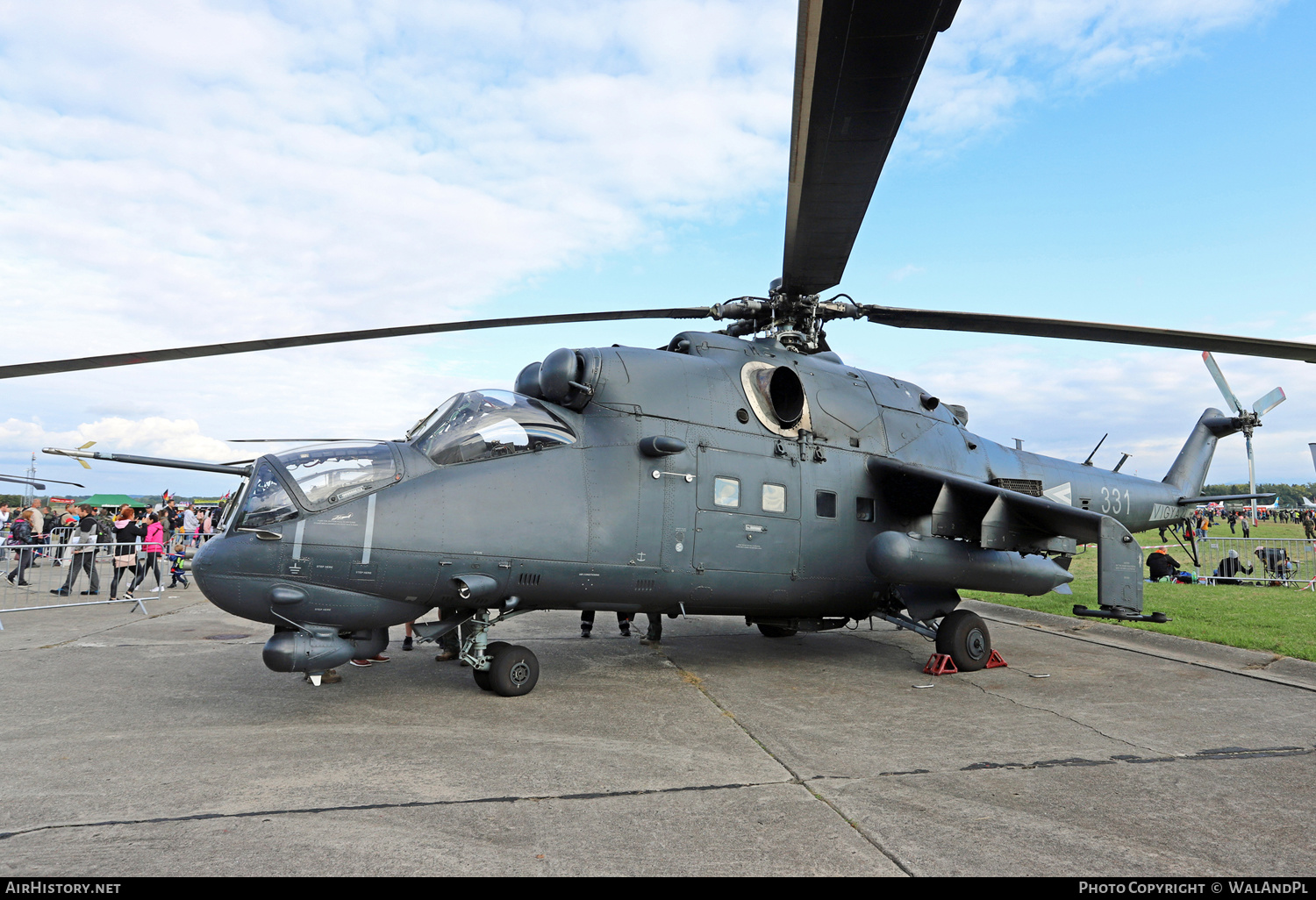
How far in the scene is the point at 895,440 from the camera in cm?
893

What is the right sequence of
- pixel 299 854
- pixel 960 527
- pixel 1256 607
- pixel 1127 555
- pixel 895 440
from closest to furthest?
1. pixel 299 854
2. pixel 1127 555
3. pixel 960 527
4. pixel 895 440
5. pixel 1256 607

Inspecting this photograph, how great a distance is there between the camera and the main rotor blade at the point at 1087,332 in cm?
614

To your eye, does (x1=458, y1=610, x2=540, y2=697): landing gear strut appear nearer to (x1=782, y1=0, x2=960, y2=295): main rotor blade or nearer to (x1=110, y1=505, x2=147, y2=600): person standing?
(x1=782, y1=0, x2=960, y2=295): main rotor blade

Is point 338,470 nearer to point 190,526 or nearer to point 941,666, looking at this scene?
point 941,666

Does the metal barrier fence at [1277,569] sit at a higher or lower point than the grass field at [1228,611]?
higher

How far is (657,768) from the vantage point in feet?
15.3

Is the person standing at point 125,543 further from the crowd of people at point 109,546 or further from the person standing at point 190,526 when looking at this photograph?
the person standing at point 190,526

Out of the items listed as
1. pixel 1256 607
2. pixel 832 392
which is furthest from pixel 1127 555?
pixel 1256 607

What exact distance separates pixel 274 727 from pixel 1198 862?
19.0 ft

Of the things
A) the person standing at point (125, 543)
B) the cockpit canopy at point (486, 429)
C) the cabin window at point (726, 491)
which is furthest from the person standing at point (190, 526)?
the cabin window at point (726, 491)

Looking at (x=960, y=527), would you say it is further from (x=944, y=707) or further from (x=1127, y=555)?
(x=944, y=707)

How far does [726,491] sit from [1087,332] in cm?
386

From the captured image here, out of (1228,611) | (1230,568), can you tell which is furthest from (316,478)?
(1230,568)

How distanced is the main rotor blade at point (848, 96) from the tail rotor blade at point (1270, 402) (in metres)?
14.8
